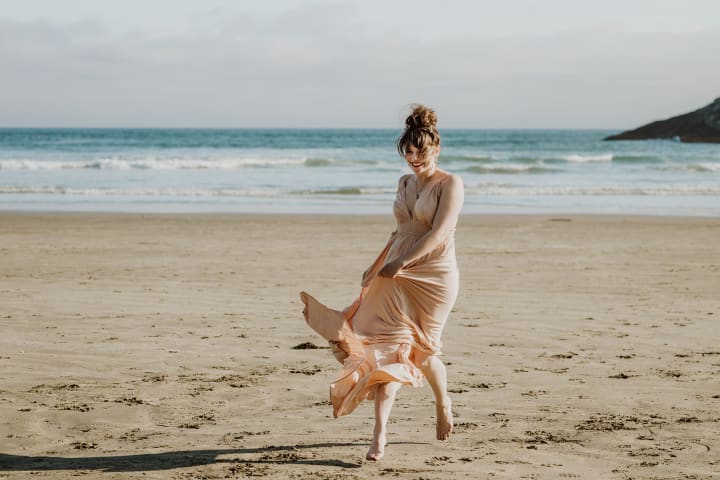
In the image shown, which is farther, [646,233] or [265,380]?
[646,233]

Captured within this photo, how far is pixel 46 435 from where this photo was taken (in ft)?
15.4

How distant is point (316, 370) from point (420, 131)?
2402 mm

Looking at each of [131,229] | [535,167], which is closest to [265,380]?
[131,229]

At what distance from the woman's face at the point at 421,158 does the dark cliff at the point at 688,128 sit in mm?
68248


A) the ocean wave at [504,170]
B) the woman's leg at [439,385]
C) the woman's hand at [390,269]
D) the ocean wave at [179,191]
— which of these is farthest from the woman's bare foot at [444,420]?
the ocean wave at [504,170]

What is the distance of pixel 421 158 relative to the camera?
4.26 m

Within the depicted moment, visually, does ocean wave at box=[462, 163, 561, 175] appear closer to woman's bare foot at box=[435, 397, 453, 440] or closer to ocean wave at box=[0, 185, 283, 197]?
ocean wave at box=[0, 185, 283, 197]

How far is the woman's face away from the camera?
426 centimetres

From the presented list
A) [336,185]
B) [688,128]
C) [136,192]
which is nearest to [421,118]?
[136,192]

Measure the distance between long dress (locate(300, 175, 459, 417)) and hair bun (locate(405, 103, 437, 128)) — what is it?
0.27 m

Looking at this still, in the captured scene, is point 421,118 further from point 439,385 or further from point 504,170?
point 504,170

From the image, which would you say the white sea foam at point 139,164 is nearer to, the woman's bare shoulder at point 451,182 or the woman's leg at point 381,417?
the woman's leg at point 381,417

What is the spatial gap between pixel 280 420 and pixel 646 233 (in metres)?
11.2

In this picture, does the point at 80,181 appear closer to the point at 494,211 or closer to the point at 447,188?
the point at 494,211
